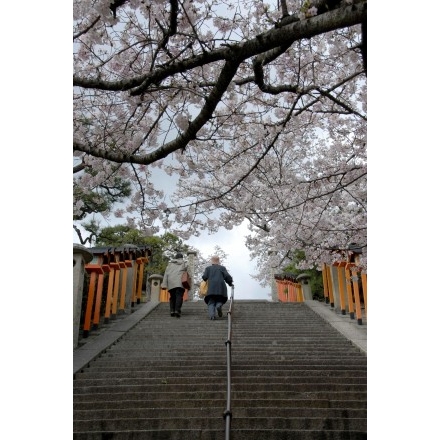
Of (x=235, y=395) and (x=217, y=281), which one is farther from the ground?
(x=217, y=281)

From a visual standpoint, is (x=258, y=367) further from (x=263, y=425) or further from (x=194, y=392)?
(x=263, y=425)

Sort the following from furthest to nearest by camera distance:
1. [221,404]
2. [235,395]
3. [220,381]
→ 1. [220,381]
2. [235,395]
3. [221,404]

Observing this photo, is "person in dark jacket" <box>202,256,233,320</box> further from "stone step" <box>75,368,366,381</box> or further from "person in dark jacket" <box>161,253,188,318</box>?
"stone step" <box>75,368,366,381</box>

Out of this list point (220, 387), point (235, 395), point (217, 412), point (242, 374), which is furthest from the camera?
point (242, 374)

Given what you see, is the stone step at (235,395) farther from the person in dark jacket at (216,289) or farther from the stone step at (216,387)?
the person in dark jacket at (216,289)

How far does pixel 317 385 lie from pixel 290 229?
432 cm

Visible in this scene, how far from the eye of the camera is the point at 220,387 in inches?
171

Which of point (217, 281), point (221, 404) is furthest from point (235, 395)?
point (217, 281)

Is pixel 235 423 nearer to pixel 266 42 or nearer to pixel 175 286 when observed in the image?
pixel 266 42

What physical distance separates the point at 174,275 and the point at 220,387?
4138mm

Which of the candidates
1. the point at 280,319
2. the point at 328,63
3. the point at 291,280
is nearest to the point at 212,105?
the point at 328,63

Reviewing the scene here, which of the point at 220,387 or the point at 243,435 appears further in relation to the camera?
the point at 220,387

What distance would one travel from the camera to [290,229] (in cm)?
843

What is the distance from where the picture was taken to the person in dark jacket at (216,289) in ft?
25.8
